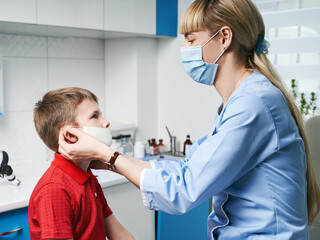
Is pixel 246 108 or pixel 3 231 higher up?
pixel 246 108

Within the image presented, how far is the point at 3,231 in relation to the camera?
181 cm

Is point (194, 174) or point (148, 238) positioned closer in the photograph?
point (194, 174)

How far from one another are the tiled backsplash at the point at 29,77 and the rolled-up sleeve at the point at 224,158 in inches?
62.8

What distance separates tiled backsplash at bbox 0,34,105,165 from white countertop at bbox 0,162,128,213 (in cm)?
15

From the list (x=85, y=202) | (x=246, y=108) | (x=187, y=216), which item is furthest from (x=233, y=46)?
(x=187, y=216)

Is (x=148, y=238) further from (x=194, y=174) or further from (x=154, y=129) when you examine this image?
(x=194, y=174)

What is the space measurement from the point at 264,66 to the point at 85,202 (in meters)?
0.73

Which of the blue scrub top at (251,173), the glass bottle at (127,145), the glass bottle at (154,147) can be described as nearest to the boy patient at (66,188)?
the blue scrub top at (251,173)

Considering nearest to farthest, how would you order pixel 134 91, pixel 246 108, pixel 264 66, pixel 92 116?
1. pixel 246 108
2. pixel 264 66
3. pixel 92 116
4. pixel 134 91

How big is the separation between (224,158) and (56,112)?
23.8 inches

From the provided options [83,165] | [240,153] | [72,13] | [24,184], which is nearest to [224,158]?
[240,153]

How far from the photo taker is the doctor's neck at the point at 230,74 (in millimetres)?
1288

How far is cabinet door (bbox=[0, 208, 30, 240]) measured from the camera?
181 cm

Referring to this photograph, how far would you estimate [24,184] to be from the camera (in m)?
2.09
